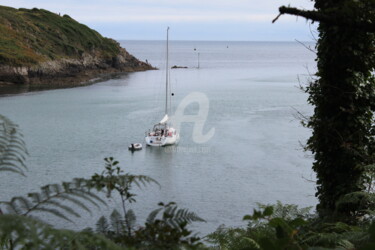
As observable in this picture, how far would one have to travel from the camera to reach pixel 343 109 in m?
8.79

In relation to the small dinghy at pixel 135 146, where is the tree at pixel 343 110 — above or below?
above

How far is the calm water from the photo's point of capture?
23188mm

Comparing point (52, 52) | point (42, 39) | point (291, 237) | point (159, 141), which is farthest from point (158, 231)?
point (42, 39)

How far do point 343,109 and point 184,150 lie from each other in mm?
25131

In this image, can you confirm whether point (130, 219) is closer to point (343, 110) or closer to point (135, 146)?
point (343, 110)

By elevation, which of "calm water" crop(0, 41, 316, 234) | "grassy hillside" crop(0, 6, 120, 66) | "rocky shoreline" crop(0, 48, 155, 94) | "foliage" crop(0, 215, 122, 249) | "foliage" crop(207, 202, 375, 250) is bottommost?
"calm water" crop(0, 41, 316, 234)

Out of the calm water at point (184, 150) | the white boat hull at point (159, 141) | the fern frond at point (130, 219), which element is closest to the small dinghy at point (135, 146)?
the calm water at point (184, 150)

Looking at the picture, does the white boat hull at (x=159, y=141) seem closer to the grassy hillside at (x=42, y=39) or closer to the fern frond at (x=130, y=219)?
the fern frond at (x=130, y=219)

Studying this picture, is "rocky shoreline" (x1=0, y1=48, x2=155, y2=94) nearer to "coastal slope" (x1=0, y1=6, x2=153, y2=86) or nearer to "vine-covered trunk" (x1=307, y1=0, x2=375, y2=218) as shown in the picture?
"coastal slope" (x1=0, y1=6, x2=153, y2=86)

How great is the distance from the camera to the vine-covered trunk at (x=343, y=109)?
8.90m

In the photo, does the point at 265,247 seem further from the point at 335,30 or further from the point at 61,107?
the point at 61,107

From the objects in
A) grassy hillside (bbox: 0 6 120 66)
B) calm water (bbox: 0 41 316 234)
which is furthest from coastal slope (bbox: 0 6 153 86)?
calm water (bbox: 0 41 316 234)

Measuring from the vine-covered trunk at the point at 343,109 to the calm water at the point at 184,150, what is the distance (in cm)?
290

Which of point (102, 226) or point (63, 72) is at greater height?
point (102, 226)
